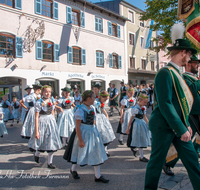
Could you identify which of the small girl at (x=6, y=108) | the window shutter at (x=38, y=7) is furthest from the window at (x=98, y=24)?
the small girl at (x=6, y=108)

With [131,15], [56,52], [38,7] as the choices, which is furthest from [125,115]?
[131,15]

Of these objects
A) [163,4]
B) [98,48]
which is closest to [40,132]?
[163,4]

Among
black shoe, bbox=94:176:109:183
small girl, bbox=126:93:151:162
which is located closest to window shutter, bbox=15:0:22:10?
small girl, bbox=126:93:151:162

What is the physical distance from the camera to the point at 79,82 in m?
18.6

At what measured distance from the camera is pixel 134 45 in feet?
82.6

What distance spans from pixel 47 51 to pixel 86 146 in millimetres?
13835

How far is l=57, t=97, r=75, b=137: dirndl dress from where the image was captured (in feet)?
19.1

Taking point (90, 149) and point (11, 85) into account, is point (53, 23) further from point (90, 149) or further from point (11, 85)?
point (90, 149)

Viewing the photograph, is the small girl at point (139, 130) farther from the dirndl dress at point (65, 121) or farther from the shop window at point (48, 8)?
the shop window at point (48, 8)

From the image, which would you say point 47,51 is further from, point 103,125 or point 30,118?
point 103,125

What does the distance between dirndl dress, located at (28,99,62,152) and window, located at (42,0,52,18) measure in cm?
1346

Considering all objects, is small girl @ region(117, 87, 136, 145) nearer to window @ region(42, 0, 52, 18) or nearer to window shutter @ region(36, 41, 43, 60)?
window shutter @ region(36, 41, 43, 60)

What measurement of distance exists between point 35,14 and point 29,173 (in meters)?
14.0

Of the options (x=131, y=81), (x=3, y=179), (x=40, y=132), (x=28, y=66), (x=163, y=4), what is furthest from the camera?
(x=131, y=81)
